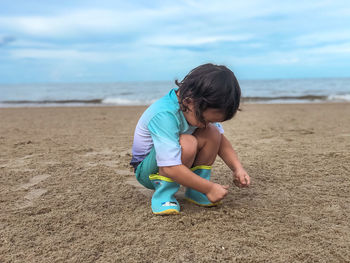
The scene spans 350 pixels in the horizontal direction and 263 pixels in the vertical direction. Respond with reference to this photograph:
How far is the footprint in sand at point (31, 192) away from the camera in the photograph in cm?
201

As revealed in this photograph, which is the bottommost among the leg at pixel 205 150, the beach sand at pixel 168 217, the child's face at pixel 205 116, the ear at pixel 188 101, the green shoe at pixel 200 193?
the beach sand at pixel 168 217

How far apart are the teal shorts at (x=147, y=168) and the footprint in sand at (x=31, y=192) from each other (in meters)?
0.69

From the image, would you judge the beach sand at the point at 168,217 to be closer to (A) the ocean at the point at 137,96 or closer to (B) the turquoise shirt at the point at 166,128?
(B) the turquoise shirt at the point at 166,128

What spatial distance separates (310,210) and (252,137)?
230 cm

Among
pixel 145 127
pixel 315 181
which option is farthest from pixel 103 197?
pixel 315 181

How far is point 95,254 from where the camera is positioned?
1427 millimetres

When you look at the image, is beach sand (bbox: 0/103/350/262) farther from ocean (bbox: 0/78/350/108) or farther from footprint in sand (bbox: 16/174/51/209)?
ocean (bbox: 0/78/350/108)

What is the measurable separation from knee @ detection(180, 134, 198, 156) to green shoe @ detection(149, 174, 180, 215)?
20 centimetres

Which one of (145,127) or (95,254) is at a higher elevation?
(145,127)

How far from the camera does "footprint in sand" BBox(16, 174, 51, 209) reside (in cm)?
201

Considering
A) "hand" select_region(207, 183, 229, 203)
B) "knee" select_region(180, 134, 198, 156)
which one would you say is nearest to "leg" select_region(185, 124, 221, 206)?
"knee" select_region(180, 134, 198, 156)

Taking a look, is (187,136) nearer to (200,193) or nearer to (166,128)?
(166,128)

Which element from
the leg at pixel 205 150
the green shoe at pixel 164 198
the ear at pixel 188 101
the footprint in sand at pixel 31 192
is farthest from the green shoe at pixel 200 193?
the footprint in sand at pixel 31 192

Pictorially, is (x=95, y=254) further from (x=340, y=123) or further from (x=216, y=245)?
(x=340, y=123)
